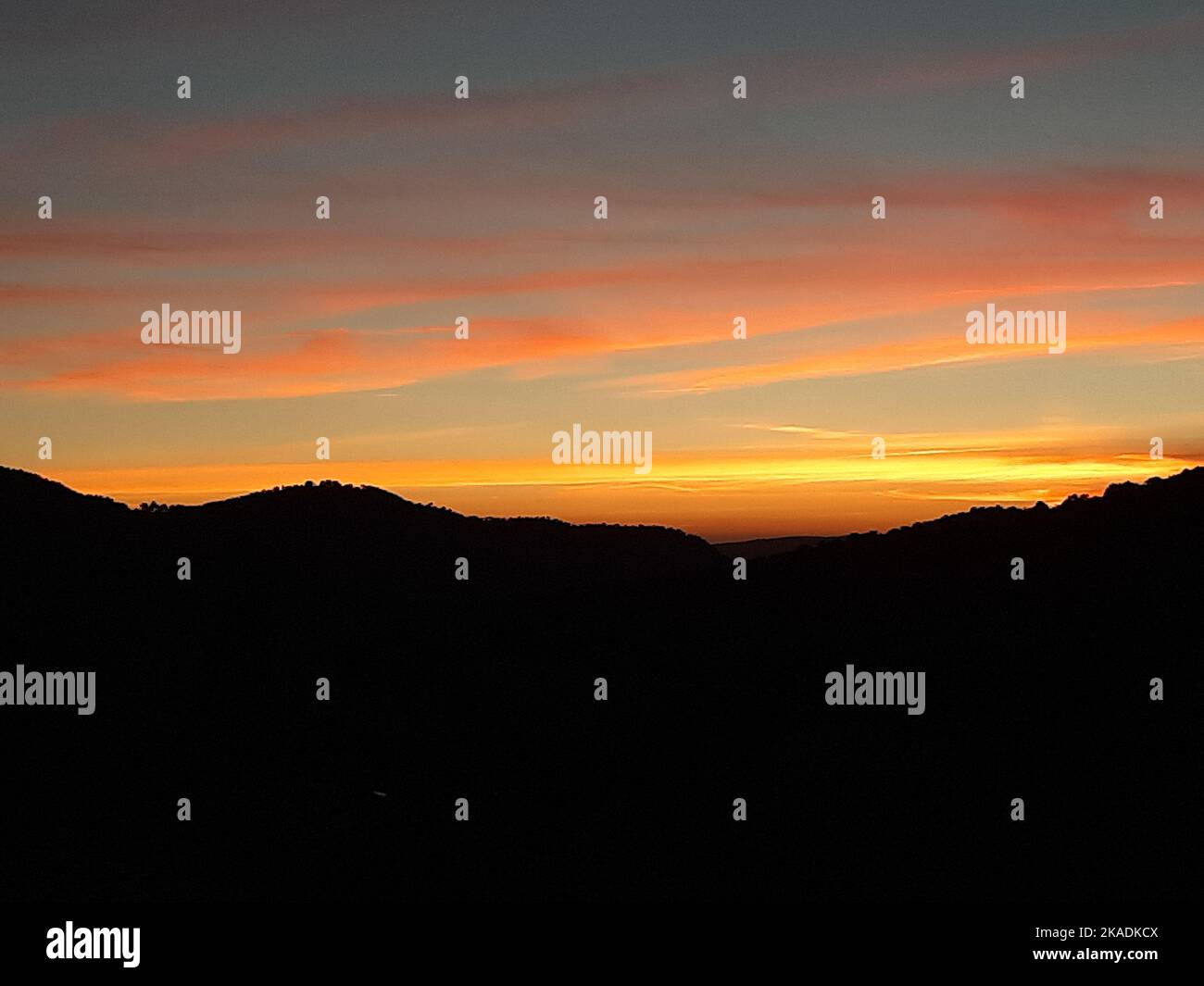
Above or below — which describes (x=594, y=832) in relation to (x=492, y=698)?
below

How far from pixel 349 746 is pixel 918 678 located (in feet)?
152

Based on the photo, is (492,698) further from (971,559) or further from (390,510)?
(390,510)

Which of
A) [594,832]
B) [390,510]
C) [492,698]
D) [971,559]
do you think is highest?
[390,510]

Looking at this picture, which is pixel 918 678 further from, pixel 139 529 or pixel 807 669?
pixel 139 529

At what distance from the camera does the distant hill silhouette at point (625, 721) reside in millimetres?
63344

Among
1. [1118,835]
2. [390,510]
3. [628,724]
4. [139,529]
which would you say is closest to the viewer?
[1118,835]

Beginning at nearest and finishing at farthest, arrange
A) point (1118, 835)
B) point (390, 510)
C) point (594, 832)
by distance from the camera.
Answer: point (1118, 835)
point (594, 832)
point (390, 510)

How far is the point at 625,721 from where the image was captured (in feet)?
291

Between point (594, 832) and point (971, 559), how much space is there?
152ft

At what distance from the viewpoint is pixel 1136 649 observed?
82.8 metres

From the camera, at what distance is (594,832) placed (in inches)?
2886

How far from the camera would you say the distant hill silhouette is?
63.3m
